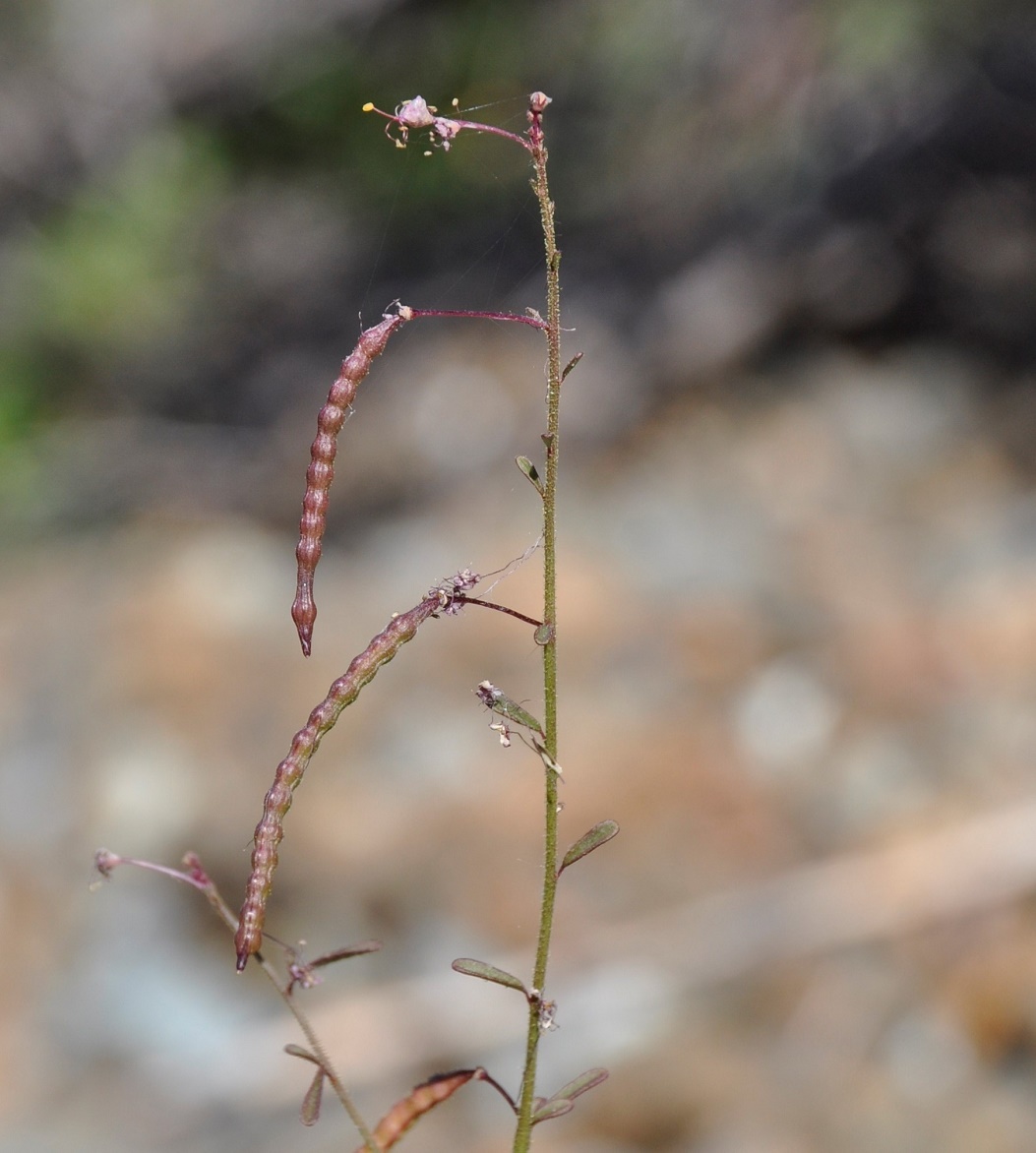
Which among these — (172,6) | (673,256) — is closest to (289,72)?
(172,6)

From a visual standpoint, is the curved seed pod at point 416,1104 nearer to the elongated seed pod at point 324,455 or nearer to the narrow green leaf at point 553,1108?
the narrow green leaf at point 553,1108

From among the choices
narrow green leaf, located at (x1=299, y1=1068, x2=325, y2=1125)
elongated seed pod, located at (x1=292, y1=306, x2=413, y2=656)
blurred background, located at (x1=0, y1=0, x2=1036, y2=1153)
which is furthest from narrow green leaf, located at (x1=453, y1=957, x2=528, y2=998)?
blurred background, located at (x1=0, y1=0, x2=1036, y2=1153)

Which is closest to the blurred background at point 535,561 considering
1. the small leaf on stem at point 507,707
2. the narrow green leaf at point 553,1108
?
the narrow green leaf at point 553,1108

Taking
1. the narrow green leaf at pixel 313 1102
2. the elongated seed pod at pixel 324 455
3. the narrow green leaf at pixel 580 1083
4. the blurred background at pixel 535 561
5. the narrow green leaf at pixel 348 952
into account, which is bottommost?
the narrow green leaf at pixel 580 1083

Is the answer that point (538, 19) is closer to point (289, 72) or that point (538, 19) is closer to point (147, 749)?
point (289, 72)

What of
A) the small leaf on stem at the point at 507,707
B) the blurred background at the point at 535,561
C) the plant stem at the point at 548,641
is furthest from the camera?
the blurred background at the point at 535,561

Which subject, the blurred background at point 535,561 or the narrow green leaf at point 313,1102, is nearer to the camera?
the narrow green leaf at point 313,1102
